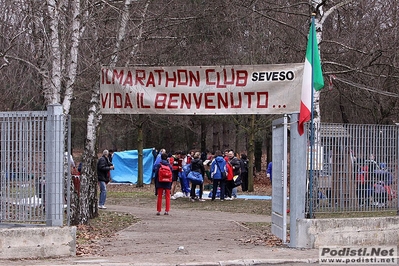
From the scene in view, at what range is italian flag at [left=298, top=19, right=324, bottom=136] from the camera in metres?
13.0

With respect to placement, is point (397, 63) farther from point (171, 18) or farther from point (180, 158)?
point (180, 158)

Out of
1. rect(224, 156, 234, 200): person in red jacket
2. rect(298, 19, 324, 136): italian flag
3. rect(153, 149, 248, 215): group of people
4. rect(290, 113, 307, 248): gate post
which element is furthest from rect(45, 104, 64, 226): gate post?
rect(224, 156, 234, 200): person in red jacket

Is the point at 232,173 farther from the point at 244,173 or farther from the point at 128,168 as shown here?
the point at 128,168

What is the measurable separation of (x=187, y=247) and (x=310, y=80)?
3870 mm

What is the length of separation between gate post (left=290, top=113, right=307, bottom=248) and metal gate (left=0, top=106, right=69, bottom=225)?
13.8ft

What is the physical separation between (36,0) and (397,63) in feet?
33.0

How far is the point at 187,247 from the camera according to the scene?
13383 millimetres

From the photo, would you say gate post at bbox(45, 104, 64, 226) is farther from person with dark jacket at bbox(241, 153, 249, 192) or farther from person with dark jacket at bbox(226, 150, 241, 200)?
person with dark jacket at bbox(241, 153, 249, 192)

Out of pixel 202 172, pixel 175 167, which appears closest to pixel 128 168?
pixel 175 167

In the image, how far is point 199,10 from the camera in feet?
59.7

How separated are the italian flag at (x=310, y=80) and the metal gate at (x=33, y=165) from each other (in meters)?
4.32

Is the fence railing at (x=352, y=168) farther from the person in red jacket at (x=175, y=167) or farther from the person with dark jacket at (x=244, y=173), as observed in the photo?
the person with dark jacket at (x=244, y=173)

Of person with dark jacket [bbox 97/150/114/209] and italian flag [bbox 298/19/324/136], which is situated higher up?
italian flag [bbox 298/19/324/136]

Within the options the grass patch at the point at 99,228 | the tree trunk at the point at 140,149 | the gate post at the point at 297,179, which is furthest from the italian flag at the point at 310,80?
the tree trunk at the point at 140,149
